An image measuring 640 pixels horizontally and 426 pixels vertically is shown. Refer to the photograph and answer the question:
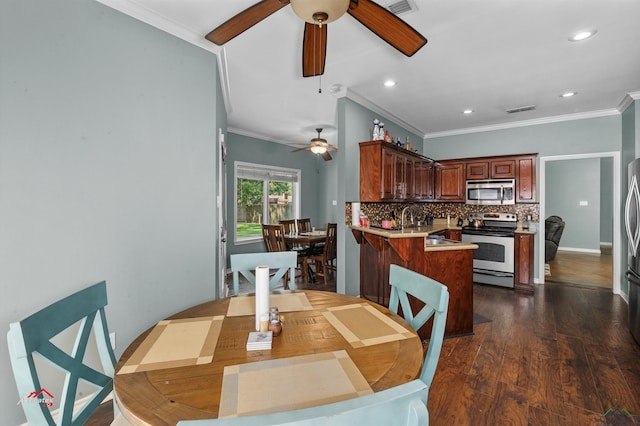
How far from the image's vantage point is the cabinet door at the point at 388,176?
3.84m

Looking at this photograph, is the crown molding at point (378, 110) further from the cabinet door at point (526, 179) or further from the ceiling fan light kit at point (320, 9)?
the ceiling fan light kit at point (320, 9)

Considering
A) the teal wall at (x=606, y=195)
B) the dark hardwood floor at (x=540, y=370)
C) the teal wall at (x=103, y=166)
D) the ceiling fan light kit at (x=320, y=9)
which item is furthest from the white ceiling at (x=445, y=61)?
the teal wall at (x=606, y=195)

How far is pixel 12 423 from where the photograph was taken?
5.27 ft

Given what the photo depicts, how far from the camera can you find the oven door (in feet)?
15.0

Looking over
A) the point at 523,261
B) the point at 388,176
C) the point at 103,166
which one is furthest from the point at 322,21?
the point at 523,261

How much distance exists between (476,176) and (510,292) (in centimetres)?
208

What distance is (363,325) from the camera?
128 cm

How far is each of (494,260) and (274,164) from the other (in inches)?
180

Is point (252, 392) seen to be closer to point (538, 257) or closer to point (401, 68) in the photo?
point (401, 68)

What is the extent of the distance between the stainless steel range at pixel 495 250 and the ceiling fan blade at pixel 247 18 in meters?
4.26

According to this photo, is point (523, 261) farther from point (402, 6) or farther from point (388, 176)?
point (402, 6)

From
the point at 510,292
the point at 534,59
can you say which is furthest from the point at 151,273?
the point at 510,292

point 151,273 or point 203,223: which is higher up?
point 203,223

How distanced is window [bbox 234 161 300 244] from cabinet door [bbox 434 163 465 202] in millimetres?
3147
